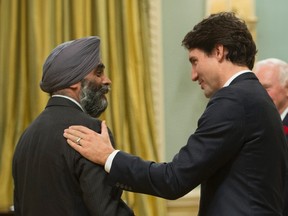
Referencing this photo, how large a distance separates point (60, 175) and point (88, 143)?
0.13 meters

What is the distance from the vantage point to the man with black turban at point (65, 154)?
5.59 feet

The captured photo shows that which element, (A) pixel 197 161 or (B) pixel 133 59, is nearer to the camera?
(A) pixel 197 161

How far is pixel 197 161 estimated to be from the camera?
→ 1.63 meters

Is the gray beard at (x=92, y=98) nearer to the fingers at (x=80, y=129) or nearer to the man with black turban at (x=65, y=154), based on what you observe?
the man with black turban at (x=65, y=154)

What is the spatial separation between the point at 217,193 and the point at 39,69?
4.92ft

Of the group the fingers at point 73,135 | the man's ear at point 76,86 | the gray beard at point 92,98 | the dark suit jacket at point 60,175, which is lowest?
the dark suit jacket at point 60,175

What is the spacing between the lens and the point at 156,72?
3145 mm

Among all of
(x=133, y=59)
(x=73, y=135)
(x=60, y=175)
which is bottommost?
(x=60, y=175)

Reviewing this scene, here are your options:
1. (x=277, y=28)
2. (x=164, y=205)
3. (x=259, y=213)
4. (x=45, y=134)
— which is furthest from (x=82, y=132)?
(x=277, y=28)

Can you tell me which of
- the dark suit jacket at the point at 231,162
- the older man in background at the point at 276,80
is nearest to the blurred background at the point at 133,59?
the older man in background at the point at 276,80

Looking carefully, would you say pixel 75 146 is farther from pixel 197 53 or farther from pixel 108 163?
pixel 197 53


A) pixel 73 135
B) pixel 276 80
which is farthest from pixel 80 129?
pixel 276 80

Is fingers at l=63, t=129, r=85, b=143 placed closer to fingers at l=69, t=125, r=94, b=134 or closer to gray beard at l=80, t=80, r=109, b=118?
fingers at l=69, t=125, r=94, b=134

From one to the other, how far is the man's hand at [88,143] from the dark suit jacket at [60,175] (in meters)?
0.02
